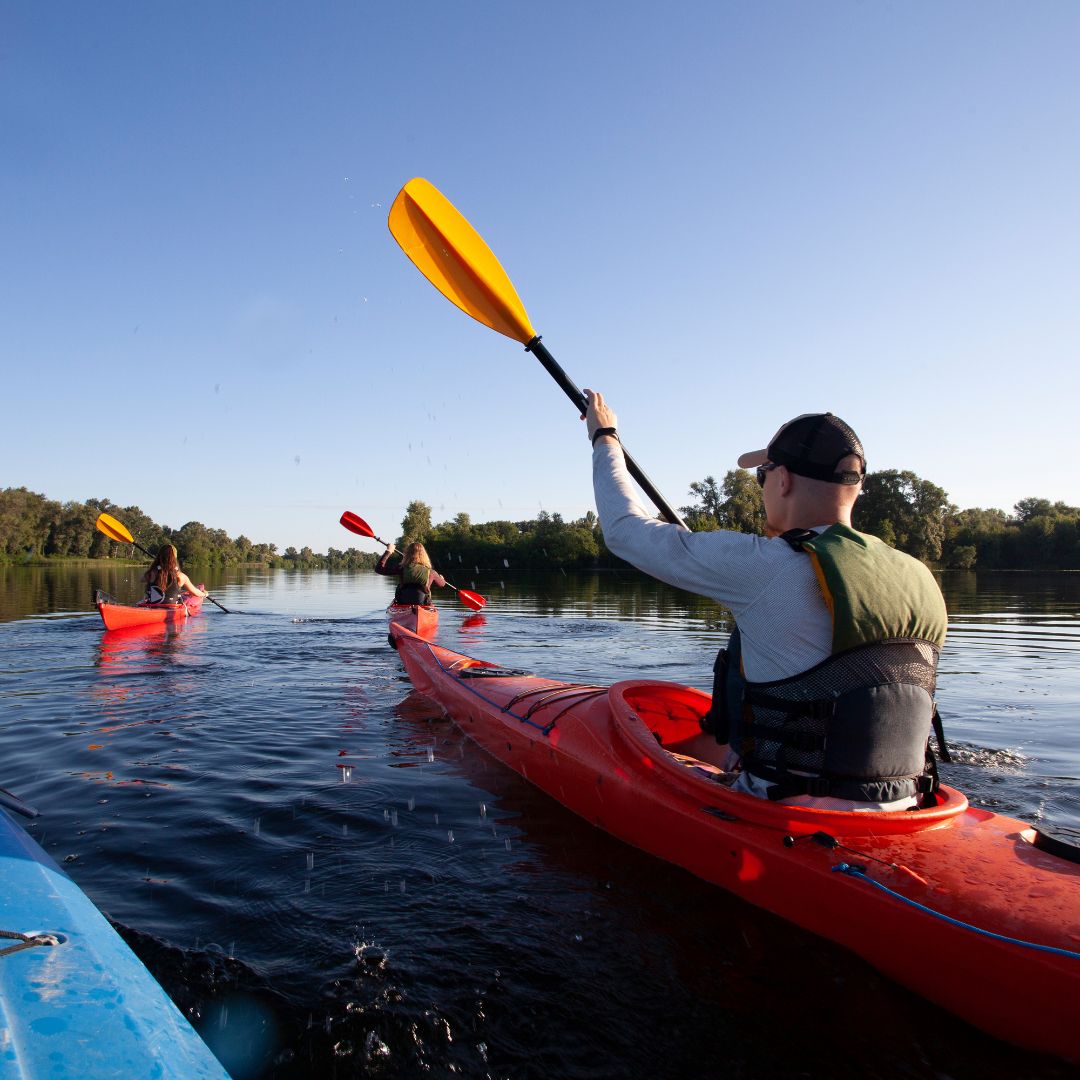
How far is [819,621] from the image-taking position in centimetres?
233

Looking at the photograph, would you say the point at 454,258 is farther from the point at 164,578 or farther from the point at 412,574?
the point at 164,578

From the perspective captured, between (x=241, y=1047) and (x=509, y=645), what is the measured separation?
1038 centimetres

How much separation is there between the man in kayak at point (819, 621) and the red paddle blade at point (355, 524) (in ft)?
39.0

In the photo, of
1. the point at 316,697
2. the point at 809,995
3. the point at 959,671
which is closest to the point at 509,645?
the point at 316,697

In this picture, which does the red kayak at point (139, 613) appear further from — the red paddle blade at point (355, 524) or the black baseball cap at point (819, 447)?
the black baseball cap at point (819, 447)

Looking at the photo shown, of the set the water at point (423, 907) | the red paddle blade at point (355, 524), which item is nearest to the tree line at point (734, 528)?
the red paddle blade at point (355, 524)

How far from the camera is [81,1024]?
5.19ft

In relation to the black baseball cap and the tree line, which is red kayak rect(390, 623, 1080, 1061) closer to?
the black baseball cap

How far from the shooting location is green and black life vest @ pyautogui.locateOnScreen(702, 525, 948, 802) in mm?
2287

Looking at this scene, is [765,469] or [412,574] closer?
[765,469]

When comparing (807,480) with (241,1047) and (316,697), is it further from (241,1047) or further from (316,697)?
(316,697)

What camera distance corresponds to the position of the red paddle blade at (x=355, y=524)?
13969mm

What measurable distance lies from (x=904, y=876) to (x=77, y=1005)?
230 centimetres

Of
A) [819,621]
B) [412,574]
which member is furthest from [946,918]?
[412,574]
